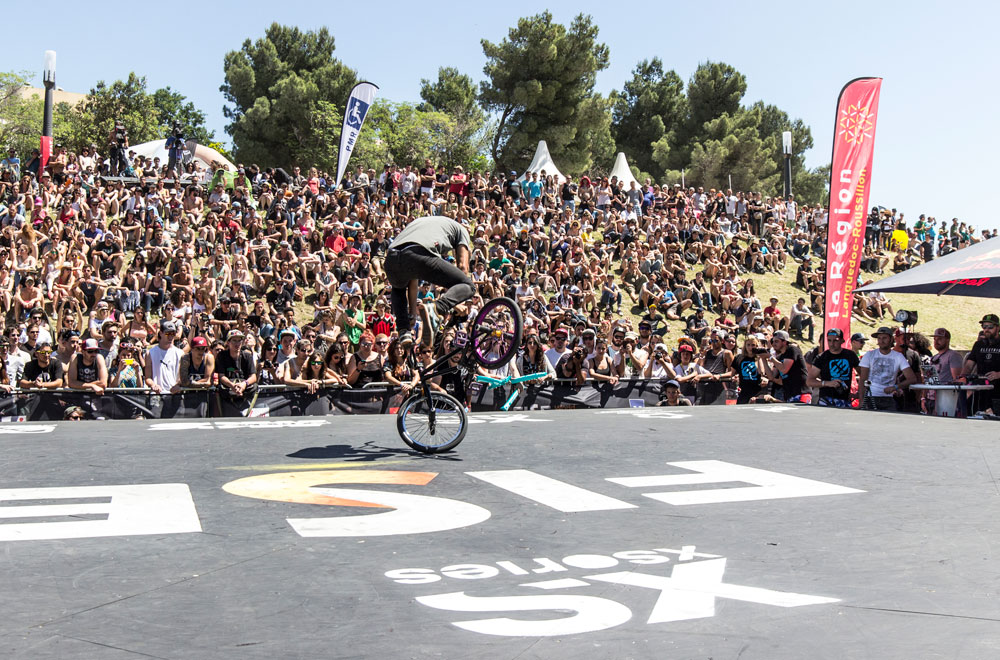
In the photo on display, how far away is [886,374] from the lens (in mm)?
13344

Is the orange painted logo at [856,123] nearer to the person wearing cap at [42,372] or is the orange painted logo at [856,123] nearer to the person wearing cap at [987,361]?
the person wearing cap at [987,361]

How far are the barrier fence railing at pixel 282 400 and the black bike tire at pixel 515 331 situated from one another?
4128 mm

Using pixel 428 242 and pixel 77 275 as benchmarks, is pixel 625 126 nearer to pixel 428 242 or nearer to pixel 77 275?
pixel 77 275

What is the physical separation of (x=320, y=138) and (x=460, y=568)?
5095 centimetres

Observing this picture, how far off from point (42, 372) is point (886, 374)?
11443mm

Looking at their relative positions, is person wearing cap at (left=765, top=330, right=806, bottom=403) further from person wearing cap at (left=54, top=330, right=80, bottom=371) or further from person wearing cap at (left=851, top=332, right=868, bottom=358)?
person wearing cap at (left=54, top=330, right=80, bottom=371)

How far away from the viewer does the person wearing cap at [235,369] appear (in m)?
11.7

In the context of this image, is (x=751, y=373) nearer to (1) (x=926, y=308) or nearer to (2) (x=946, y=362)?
(2) (x=946, y=362)

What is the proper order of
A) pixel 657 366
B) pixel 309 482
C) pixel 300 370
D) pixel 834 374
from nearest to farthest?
pixel 309 482 → pixel 300 370 → pixel 834 374 → pixel 657 366

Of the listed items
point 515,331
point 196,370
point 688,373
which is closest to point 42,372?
point 196,370

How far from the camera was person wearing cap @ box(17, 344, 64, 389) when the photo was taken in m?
11.4

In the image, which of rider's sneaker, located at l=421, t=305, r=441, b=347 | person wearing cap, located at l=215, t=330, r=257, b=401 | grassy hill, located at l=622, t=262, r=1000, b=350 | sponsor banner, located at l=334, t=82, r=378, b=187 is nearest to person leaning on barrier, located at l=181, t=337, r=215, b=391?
person wearing cap, located at l=215, t=330, r=257, b=401

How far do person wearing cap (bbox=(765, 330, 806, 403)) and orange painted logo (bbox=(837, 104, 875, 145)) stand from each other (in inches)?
171

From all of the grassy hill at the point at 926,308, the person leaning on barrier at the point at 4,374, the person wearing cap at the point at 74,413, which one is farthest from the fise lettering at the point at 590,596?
the grassy hill at the point at 926,308
